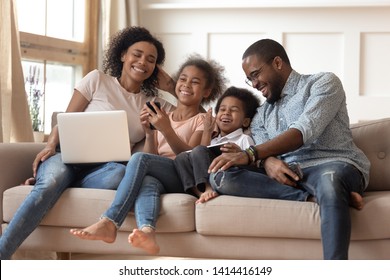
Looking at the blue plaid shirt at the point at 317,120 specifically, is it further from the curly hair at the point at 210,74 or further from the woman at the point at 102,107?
the woman at the point at 102,107

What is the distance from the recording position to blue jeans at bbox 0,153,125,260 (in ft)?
8.09

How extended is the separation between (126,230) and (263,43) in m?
0.85

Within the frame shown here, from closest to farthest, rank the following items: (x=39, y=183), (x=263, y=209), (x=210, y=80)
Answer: (x=263, y=209) → (x=39, y=183) → (x=210, y=80)

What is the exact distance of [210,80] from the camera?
3.02 meters

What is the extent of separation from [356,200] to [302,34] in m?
2.27

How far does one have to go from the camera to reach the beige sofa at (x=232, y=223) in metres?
2.38

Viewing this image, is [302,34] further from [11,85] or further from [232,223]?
[232,223]

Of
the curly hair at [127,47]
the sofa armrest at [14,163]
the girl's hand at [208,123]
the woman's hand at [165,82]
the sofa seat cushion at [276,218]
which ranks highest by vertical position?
the curly hair at [127,47]

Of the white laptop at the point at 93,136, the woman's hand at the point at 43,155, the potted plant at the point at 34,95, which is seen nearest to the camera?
the white laptop at the point at 93,136

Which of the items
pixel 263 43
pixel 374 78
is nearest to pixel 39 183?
pixel 263 43

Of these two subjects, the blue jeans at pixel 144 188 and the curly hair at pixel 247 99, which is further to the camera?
the curly hair at pixel 247 99

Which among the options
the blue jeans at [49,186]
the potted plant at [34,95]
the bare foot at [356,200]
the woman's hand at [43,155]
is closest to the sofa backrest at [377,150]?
the bare foot at [356,200]

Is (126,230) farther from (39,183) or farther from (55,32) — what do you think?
(55,32)

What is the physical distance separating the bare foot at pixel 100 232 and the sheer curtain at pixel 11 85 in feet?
3.54
